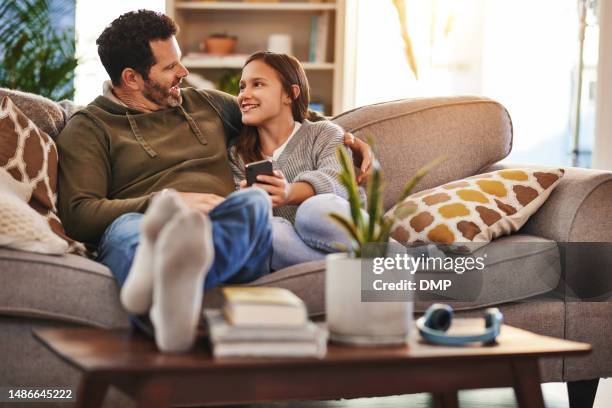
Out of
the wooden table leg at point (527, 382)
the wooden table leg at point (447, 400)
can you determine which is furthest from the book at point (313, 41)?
the wooden table leg at point (527, 382)

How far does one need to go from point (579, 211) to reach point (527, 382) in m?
1.02

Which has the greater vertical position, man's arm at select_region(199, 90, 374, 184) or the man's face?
the man's face

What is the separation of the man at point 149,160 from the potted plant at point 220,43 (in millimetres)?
2134

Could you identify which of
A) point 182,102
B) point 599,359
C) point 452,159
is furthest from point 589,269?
point 182,102

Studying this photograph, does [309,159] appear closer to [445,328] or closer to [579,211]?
[579,211]

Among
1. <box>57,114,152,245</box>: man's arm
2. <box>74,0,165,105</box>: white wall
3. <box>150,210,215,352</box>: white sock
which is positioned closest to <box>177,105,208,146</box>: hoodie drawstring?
<box>57,114,152,245</box>: man's arm

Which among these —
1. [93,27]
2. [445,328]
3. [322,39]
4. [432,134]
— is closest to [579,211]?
[432,134]

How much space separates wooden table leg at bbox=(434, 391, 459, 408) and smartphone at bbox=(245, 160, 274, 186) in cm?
76

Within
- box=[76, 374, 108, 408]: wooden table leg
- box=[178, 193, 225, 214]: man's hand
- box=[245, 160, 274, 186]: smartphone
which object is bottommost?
box=[76, 374, 108, 408]: wooden table leg

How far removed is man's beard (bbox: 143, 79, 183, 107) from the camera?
2.73 m

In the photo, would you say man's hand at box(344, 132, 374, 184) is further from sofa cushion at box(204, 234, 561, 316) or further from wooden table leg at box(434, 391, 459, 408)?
wooden table leg at box(434, 391, 459, 408)

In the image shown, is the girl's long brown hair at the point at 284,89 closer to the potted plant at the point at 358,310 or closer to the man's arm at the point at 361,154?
the man's arm at the point at 361,154

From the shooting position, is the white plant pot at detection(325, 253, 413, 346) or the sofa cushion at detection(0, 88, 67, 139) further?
the sofa cushion at detection(0, 88, 67, 139)

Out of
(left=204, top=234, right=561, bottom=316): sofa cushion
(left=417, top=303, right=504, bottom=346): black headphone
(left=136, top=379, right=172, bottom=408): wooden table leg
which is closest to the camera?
(left=136, top=379, right=172, bottom=408): wooden table leg
